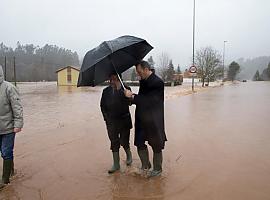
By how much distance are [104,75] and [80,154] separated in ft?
7.69

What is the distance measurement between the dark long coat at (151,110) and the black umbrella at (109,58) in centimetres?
52

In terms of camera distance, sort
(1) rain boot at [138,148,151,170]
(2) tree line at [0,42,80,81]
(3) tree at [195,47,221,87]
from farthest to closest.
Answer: (2) tree line at [0,42,80,81], (3) tree at [195,47,221,87], (1) rain boot at [138,148,151,170]

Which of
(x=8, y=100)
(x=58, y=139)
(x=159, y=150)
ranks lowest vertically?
(x=58, y=139)

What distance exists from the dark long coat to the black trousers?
1.69 ft

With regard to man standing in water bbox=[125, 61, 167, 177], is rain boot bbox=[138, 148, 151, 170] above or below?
below

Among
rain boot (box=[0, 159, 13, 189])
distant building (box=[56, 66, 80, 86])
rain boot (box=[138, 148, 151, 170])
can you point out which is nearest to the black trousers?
rain boot (box=[138, 148, 151, 170])

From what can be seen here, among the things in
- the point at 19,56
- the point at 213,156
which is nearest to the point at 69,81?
the point at 19,56

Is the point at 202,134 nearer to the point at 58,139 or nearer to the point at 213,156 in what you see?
the point at 213,156

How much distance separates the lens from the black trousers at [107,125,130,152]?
4938mm

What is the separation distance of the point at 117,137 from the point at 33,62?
105080mm

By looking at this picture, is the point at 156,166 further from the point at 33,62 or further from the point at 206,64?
the point at 33,62

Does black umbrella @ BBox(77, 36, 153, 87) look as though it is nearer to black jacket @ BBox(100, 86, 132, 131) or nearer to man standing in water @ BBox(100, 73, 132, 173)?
man standing in water @ BBox(100, 73, 132, 173)

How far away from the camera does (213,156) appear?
5902 millimetres

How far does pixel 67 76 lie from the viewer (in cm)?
6359
